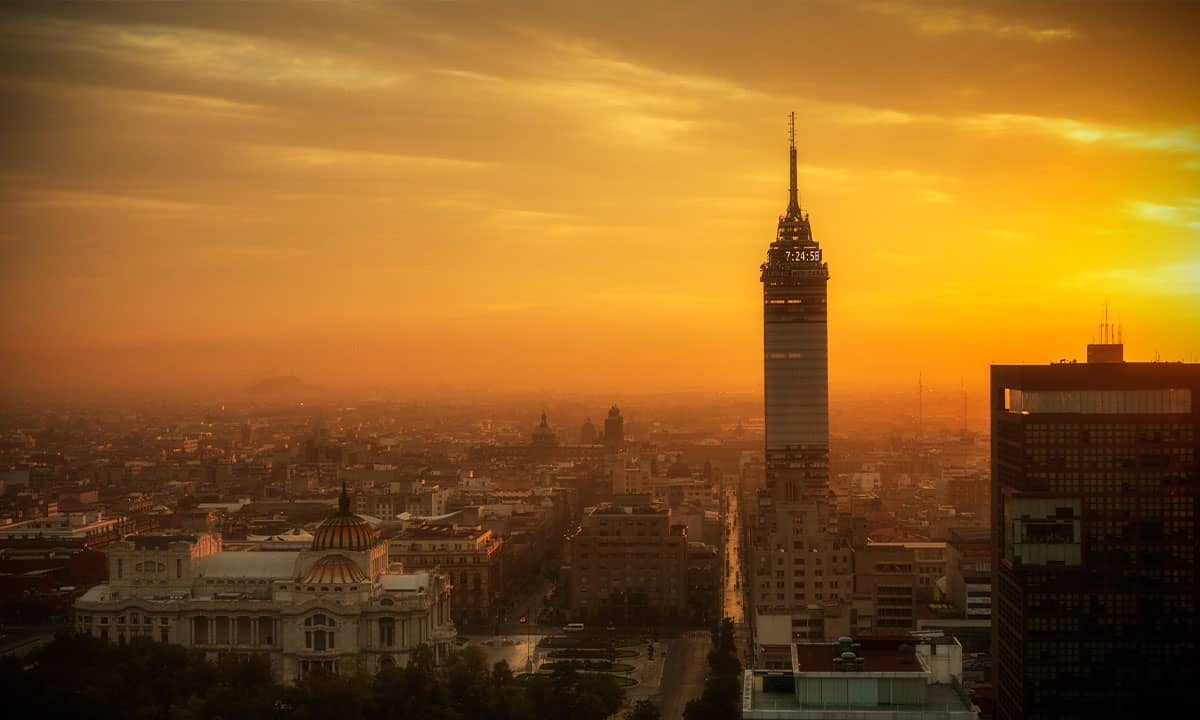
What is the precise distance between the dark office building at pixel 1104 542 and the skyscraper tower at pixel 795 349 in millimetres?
38620

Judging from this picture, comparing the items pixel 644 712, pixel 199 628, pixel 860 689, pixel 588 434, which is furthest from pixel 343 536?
pixel 588 434

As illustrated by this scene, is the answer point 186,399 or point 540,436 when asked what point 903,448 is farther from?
point 186,399

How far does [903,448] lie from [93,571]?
72.7 metres

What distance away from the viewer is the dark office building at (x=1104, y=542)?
29812 mm

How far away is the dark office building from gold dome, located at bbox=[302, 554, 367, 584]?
2095cm

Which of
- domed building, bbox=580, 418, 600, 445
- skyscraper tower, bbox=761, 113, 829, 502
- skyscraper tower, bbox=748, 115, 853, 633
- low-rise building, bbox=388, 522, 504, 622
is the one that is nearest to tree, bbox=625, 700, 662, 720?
low-rise building, bbox=388, 522, 504, 622

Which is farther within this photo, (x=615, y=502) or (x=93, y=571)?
(x=615, y=502)

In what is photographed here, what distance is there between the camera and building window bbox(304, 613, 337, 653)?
146 ft

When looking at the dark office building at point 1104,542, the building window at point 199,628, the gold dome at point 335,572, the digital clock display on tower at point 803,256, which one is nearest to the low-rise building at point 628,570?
the gold dome at point 335,572

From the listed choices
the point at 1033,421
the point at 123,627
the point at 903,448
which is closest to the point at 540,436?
the point at 903,448

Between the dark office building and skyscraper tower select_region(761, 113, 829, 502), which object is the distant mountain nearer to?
skyscraper tower select_region(761, 113, 829, 502)

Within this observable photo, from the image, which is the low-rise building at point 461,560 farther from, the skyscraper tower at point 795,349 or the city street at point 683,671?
the skyscraper tower at point 795,349

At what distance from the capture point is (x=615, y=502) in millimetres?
61812

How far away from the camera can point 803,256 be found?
70938mm
